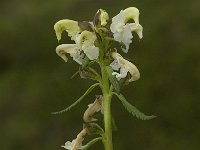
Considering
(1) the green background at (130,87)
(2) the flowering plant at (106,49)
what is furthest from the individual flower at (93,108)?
(1) the green background at (130,87)

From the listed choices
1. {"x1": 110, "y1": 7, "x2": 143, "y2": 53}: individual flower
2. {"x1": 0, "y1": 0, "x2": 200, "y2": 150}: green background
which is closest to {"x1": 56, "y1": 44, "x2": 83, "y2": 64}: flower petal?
{"x1": 110, "y1": 7, "x2": 143, "y2": 53}: individual flower

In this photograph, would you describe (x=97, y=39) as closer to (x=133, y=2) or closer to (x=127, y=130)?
(x=127, y=130)

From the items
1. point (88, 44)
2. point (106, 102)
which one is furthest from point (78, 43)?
point (106, 102)

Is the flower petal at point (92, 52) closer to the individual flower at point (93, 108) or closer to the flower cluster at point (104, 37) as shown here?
the flower cluster at point (104, 37)

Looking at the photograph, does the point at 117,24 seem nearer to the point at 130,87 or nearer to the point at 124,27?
the point at 124,27

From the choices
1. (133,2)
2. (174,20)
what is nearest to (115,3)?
(133,2)

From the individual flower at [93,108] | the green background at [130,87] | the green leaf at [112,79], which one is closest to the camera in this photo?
the green leaf at [112,79]
